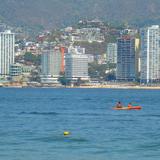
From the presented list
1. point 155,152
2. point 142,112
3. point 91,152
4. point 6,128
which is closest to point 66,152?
point 91,152

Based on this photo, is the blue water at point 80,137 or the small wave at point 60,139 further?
the small wave at point 60,139

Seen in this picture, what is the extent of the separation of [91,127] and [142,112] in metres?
22.4

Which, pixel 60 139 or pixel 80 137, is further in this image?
pixel 80 137

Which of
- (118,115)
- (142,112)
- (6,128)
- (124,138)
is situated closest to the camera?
(124,138)

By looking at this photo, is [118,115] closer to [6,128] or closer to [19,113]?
[19,113]

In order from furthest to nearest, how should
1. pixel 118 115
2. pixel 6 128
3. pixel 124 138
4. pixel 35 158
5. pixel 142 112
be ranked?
1. pixel 142 112
2. pixel 118 115
3. pixel 6 128
4. pixel 124 138
5. pixel 35 158

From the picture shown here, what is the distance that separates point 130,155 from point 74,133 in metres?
10.9

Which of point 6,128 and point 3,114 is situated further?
point 3,114

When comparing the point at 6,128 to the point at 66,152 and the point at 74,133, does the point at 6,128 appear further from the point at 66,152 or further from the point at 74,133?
the point at 66,152

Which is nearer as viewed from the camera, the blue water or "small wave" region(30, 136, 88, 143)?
the blue water

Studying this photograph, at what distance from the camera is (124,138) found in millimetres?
57031

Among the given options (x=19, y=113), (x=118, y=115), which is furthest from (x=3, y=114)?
(x=118, y=115)

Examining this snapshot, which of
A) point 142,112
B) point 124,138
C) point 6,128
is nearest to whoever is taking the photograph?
point 124,138

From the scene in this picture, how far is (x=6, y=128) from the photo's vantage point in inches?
2525
